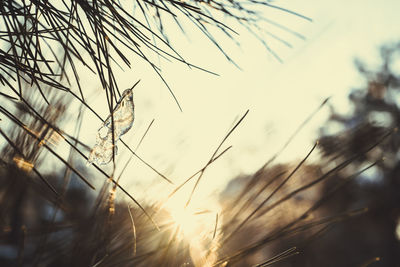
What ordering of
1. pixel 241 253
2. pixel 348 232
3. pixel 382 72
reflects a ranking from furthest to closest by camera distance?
pixel 348 232
pixel 382 72
pixel 241 253

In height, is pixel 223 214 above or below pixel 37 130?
below

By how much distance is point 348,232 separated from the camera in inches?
338

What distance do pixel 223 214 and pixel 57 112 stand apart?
1.28 ft

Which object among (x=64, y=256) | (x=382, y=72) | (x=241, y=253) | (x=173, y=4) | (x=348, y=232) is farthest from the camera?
(x=348, y=232)

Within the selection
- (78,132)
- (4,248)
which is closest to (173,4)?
(78,132)

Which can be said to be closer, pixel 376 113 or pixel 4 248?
pixel 4 248

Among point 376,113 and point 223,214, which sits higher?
point 376,113

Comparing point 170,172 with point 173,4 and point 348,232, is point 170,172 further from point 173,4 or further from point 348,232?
point 348,232

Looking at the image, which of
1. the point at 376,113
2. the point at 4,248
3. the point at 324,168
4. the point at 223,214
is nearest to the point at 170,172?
the point at 223,214

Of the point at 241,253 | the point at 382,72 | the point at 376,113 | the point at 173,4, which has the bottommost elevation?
the point at 241,253

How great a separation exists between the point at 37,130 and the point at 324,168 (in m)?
0.51

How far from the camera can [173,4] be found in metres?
0.62

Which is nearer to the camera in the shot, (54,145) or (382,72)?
(54,145)

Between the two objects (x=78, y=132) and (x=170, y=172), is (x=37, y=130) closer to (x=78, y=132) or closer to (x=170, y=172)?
(x=78, y=132)
